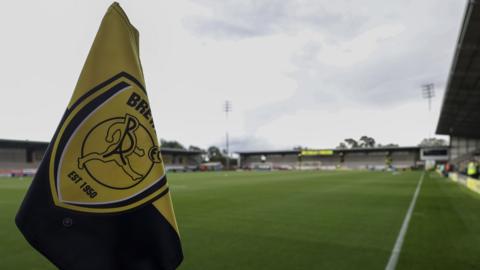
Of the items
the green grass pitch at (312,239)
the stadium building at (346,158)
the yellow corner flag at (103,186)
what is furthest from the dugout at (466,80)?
the stadium building at (346,158)

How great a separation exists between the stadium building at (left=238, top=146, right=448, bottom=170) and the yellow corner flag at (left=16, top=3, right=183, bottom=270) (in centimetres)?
7749

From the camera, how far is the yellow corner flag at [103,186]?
1.40m

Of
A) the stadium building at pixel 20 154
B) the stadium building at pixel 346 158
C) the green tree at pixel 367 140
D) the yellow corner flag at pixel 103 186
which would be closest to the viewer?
the yellow corner flag at pixel 103 186

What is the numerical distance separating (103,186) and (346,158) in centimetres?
9134

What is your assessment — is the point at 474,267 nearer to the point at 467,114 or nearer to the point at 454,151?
the point at 467,114

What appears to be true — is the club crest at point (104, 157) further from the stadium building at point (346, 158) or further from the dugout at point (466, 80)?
the stadium building at point (346, 158)

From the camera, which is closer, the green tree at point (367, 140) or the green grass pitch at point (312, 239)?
the green grass pitch at point (312, 239)

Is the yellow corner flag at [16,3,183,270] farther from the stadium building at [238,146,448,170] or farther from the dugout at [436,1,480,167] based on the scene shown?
the stadium building at [238,146,448,170]

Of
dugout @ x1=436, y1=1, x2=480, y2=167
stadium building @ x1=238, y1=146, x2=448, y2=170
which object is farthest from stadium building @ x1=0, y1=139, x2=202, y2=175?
dugout @ x1=436, y1=1, x2=480, y2=167

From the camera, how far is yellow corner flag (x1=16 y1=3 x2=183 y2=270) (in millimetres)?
1397

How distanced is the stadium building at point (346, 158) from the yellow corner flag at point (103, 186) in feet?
254

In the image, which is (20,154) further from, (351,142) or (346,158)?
(351,142)

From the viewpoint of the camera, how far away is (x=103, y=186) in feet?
4.66

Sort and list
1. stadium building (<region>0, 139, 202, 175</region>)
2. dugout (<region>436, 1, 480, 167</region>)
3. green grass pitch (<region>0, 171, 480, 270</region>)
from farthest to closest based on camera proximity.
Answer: stadium building (<region>0, 139, 202, 175</region>) → dugout (<region>436, 1, 480, 167</region>) → green grass pitch (<region>0, 171, 480, 270</region>)
